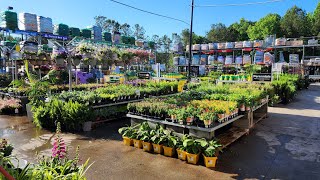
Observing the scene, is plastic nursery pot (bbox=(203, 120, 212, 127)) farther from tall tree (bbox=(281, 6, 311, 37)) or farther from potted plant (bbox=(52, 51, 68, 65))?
tall tree (bbox=(281, 6, 311, 37))

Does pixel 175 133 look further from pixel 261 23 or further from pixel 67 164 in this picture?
pixel 261 23

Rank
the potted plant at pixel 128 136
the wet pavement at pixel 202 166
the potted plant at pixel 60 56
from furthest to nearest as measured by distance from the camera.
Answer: the potted plant at pixel 60 56 → the potted plant at pixel 128 136 → the wet pavement at pixel 202 166

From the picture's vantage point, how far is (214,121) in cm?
476

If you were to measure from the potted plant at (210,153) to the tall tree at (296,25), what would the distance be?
3908cm

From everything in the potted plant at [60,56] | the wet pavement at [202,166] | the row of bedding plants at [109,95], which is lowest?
the wet pavement at [202,166]

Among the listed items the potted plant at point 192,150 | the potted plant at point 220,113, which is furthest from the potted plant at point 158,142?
the potted plant at point 220,113

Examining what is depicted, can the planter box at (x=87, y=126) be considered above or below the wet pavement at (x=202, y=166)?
above

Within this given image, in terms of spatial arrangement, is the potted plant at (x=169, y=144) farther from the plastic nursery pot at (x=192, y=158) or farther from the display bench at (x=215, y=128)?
the plastic nursery pot at (x=192, y=158)

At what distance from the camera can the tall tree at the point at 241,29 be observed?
46206 millimetres

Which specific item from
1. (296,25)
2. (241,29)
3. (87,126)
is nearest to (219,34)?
(241,29)

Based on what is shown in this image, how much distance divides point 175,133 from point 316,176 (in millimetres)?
2423

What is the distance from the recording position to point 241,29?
157 feet

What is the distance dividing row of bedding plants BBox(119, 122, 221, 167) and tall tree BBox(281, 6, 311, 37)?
128ft

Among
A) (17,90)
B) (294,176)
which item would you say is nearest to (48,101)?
(17,90)
